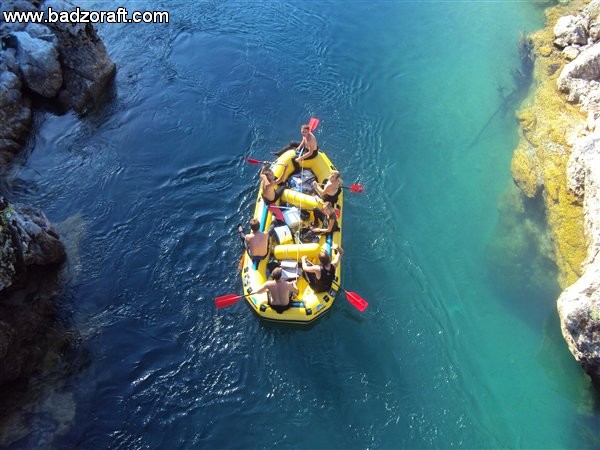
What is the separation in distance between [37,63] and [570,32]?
50.3 feet

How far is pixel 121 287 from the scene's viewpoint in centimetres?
908

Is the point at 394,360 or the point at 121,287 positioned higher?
the point at 394,360

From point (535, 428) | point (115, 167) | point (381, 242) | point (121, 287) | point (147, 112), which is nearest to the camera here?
point (535, 428)

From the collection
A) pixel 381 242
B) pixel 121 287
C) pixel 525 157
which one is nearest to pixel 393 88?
pixel 525 157

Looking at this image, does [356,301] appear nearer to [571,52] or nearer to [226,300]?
[226,300]

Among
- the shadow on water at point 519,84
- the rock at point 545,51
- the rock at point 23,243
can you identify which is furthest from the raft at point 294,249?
the rock at point 545,51

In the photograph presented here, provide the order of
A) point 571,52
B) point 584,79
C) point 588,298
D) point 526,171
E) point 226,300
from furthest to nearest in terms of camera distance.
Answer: point 571,52, point 584,79, point 526,171, point 226,300, point 588,298

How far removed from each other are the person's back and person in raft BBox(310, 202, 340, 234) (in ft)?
3.75

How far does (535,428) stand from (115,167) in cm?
1027

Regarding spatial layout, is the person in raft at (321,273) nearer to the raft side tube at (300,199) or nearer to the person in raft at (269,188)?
the raft side tube at (300,199)

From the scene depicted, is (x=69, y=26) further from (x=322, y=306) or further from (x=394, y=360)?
(x=394, y=360)

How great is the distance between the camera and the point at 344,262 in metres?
9.45

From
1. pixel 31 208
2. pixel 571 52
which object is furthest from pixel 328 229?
pixel 571 52

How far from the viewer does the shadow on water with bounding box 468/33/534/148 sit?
12.8 metres
